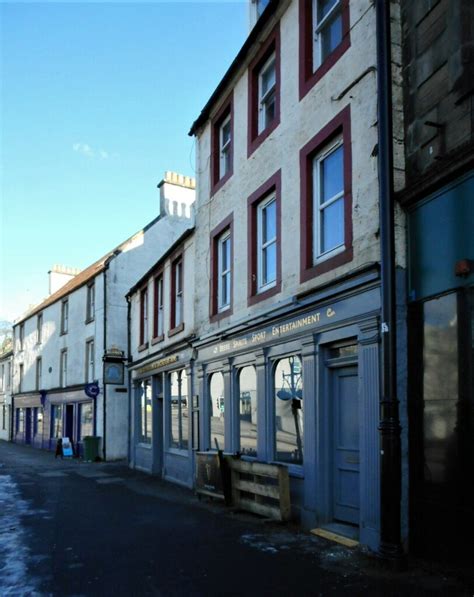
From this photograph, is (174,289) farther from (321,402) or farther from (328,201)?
(321,402)

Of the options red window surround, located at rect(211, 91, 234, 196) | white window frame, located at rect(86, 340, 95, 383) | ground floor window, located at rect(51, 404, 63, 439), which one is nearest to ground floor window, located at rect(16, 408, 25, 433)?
ground floor window, located at rect(51, 404, 63, 439)

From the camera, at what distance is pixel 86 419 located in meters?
26.6

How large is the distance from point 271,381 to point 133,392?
38.3 feet

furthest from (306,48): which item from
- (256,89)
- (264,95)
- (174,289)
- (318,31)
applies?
(174,289)

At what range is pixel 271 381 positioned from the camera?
11047 millimetres

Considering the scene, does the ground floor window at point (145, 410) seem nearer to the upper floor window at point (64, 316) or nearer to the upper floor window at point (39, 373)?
the upper floor window at point (64, 316)

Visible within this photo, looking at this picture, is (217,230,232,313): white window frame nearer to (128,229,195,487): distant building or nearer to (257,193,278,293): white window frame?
(128,229,195,487): distant building

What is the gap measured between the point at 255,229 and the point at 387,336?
19.4 feet

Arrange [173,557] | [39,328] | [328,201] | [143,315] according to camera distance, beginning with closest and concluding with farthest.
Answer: [173,557], [328,201], [143,315], [39,328]

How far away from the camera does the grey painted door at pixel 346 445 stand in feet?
28.4

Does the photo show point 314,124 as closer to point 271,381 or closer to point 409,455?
point 271,381

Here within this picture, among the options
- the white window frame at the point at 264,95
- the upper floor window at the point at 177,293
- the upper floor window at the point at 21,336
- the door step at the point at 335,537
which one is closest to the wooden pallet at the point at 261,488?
the door step at the point at 335,537

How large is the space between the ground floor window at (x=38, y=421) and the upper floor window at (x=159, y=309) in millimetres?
16923

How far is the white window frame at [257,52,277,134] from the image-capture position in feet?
39.7
